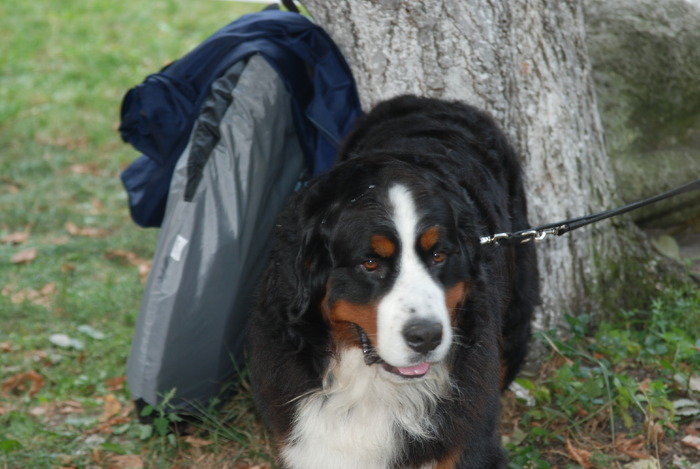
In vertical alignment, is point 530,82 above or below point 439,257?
above

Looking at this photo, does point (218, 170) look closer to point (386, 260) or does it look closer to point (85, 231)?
point (386, 260)

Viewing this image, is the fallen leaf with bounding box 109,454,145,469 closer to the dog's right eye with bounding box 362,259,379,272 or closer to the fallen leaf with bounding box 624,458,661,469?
the dog's right eye with bounding box 362,259,379,272

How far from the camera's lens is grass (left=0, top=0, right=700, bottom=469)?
128 inches

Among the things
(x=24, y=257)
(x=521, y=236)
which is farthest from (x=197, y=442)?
(x=24, y=257)

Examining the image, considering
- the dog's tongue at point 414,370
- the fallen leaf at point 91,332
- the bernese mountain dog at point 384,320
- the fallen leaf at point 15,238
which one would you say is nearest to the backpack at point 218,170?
the bernese mountain dog at point 384,320

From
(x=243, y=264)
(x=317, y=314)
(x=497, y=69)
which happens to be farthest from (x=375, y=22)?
(x=317, y=314)

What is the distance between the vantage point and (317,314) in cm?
247

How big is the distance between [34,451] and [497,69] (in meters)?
2.49

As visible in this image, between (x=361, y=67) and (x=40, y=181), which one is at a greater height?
(x=361, y=67)

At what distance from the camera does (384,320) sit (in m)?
2.27

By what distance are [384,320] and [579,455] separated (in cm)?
129

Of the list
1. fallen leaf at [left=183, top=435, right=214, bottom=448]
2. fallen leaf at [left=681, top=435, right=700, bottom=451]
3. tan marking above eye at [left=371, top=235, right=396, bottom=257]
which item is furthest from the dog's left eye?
fallen leaf at [left=183, top=435, right=214, bottom=448]

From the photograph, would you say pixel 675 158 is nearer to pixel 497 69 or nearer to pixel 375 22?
pixel 497 69

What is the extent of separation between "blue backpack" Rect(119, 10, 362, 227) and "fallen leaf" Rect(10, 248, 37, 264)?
2.10 metres
